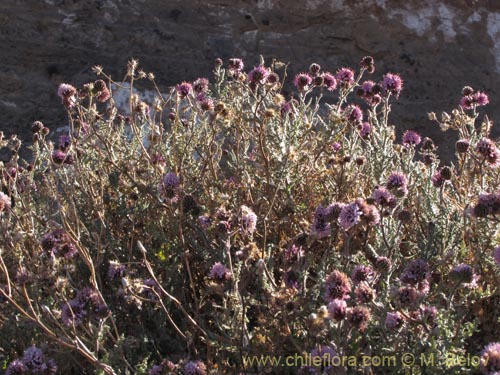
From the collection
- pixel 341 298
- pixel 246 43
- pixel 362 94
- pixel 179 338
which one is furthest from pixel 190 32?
pixel 341 298

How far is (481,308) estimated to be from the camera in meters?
2.22

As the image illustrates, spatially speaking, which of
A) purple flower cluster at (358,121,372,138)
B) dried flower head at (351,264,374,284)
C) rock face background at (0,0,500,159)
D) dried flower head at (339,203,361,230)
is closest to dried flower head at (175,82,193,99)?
purple flower cluster at (358,121,372,138)

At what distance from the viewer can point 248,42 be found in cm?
673

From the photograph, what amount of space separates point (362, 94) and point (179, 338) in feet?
5.51

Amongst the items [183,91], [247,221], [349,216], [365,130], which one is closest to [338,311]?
[349,216]

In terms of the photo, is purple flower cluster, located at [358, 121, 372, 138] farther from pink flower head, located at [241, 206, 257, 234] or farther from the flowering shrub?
pink flower head, located at [241, 206, 257, 234]

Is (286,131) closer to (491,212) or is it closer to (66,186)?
(66,186)

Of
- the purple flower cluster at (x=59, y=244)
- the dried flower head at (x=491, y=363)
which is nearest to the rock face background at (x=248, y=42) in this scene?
the purple flower cluster at (x=59, y=244)

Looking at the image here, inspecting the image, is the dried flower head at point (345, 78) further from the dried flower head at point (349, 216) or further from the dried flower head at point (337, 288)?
the dried flower head at point (337, 288)

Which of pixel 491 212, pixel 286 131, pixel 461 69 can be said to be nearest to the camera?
pixel 491 212

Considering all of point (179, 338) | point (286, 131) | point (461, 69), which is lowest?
point (461, 69)

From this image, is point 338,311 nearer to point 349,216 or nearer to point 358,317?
point 358,317

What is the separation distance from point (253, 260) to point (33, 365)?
31.9 inches

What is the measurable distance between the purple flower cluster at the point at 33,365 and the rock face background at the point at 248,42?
4.13 m
